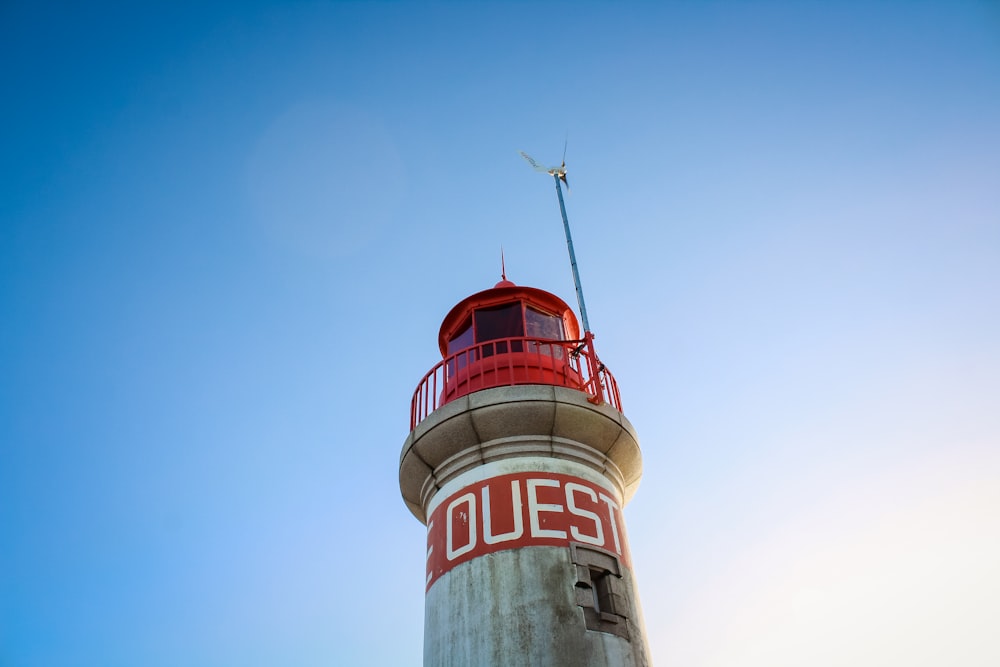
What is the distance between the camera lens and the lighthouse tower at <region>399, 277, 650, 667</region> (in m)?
8.77

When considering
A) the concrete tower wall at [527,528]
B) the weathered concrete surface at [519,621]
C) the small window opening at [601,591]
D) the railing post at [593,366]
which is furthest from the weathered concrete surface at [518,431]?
the weathered concrete surface at [519,621]

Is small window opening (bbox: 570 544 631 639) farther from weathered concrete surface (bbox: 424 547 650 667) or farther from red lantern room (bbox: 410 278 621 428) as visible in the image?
red lantern room (bbox: 410 278 621 428)

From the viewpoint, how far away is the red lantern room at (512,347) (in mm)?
11180

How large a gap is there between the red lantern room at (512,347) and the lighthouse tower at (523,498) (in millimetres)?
26

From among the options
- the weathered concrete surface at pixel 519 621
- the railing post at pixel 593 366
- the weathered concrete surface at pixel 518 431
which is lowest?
the weathered concrete surface at pixel 519 621

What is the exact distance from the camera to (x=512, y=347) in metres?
11.8

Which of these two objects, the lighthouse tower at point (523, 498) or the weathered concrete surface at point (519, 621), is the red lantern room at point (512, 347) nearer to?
the lighthouse tower at point (523, 498)

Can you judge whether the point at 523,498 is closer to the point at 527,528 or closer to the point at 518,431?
the point at 527,528

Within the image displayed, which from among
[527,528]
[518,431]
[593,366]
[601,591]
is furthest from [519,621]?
[593,366]

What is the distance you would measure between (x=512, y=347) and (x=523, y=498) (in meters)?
2.95

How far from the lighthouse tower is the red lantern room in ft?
0.09

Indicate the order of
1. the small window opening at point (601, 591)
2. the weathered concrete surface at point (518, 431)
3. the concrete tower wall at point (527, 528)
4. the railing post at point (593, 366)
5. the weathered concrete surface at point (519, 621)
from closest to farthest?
the weathered concrete surface at point (519, 621) < the concrete tower wall at point (527, 528) < the small window opening at point (601, 591) < the weathered concrete surface at point (518, 431) < the railing post at point (593, 366)

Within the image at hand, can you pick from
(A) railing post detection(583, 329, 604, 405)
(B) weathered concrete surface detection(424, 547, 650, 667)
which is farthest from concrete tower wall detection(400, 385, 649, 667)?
(A) railing post detection(583, 329, 604, 405)

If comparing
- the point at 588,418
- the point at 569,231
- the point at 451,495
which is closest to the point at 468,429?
the point at 451,495
